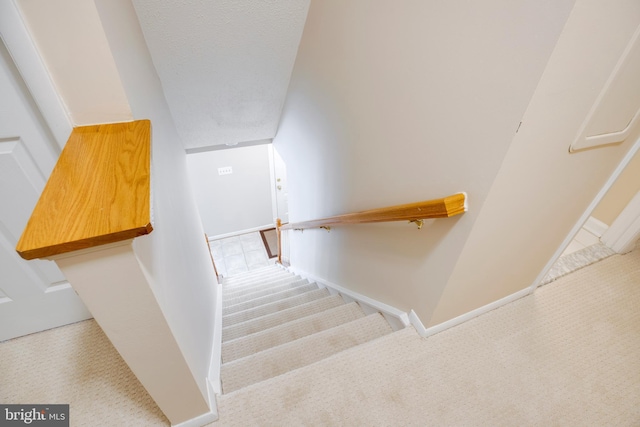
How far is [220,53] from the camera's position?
1.77 meters

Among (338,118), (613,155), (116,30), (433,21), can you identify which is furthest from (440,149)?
(116,30)

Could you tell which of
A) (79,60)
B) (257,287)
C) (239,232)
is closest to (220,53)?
(79,60)

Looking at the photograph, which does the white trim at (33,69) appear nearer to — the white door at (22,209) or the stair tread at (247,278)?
the white door at (22,209)

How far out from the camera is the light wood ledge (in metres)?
0.49

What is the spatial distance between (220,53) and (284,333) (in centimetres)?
191

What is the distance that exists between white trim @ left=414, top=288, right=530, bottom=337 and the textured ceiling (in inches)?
78.6

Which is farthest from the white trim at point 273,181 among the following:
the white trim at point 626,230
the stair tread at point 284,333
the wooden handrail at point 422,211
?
the white trim at point 626,230

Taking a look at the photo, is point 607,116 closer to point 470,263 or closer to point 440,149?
point 440,149

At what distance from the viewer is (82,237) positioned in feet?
1.58

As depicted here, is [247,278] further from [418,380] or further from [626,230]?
[626,230]

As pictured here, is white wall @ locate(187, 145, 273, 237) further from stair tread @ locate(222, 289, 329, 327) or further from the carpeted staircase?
stair tread @ locate(222, 289, 329, 327)

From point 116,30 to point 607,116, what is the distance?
1.62 metres
